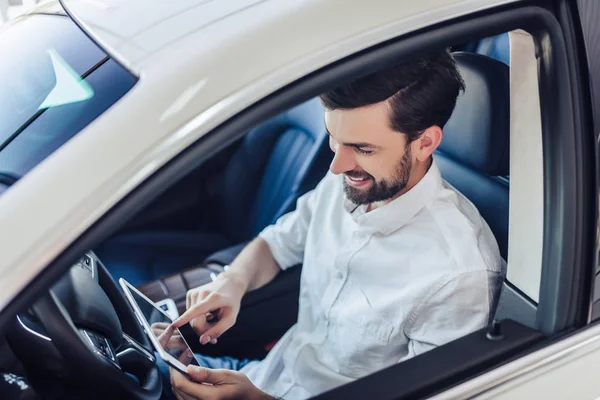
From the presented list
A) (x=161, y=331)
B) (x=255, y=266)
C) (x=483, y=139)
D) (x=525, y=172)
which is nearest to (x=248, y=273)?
(x=255, y=266)

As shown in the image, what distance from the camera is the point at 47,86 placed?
1.09 metres

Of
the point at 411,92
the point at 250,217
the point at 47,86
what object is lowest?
the point at 250,217

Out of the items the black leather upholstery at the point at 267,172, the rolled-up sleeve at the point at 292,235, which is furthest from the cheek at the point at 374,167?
the black leather upholstery at the point at 267,172

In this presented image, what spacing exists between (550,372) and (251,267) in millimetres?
800

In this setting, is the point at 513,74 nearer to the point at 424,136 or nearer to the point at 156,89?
the point at 424,136

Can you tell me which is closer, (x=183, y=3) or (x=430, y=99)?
(x=183, y=3)

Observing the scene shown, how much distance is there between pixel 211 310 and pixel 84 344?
1.49ft

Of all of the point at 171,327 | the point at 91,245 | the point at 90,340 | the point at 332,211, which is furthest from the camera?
the point at 332,211

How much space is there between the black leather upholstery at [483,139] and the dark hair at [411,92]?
0.12m

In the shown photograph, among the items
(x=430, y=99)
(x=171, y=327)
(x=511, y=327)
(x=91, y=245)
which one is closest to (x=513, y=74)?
(x=430, y=99)

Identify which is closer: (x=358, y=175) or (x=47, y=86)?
(x=47, y=86)

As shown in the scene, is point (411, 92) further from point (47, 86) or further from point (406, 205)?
point (47, 86)

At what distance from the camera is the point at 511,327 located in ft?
3.63

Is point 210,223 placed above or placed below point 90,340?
Result: below
